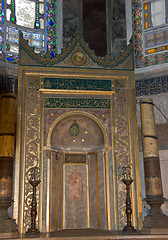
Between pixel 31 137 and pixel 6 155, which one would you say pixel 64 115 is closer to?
pixel 31 137

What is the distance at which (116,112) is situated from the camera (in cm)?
590

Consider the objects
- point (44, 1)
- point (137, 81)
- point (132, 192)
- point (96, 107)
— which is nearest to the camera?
point (132, 192)

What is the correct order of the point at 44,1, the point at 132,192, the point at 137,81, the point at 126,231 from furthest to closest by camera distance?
the point at 44,1
the point at 137,81
the point at 132,192
the point at 126,231

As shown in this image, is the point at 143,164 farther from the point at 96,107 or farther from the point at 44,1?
the point at 44,1

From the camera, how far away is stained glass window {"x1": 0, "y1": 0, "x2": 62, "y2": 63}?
6.49m

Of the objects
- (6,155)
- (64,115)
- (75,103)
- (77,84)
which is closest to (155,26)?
(77,84)

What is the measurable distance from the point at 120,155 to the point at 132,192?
0.66 m

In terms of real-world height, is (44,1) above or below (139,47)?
above

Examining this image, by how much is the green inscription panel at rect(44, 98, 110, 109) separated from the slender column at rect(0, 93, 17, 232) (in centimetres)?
69

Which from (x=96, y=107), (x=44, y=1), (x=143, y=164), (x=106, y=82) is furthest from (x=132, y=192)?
(x=44, y=1)

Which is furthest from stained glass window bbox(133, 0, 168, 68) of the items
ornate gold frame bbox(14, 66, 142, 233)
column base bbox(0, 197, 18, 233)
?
column base bbox(0, 197, 18, 233)

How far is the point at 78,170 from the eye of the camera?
6.10m

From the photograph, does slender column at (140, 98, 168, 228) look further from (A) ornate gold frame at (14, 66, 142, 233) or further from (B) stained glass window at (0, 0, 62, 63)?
(B) stained glass window at (0, 0, 62, 63)

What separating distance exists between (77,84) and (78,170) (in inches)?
63.2
